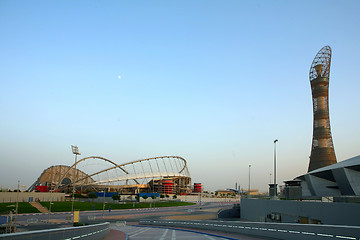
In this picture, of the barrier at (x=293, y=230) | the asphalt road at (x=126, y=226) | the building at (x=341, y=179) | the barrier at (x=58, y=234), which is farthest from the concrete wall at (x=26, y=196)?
the barrier at (x=58, y=234)

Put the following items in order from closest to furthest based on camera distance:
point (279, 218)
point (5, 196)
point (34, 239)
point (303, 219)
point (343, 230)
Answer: point (34, 239) → point (343, 230) → point (303, 219) → point (279, 218) → point (5, 196)

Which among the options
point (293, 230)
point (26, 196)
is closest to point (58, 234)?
point (293, 230)

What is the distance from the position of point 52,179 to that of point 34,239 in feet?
536

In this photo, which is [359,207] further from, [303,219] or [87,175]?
[87,175]

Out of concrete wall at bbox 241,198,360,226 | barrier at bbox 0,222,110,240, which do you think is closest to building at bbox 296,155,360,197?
concrete wall at bbox 241,198,360,226

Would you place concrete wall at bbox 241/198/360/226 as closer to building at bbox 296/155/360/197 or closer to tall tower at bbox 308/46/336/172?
building at bbox 296/155/360/197

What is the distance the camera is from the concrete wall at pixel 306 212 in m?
21.7

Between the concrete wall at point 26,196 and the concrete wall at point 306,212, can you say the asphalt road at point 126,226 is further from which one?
the concrete wall at point 26,196

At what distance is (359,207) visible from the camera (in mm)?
20859

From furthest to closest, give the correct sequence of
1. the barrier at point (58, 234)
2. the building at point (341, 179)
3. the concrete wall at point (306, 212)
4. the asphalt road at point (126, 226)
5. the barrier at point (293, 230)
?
the building at point (341, 179)
the asphalt road at point (126, 226)
the concrete wall at point (306, 212)
the barrier at point (293, 230)
the barrier at point (58, 234)

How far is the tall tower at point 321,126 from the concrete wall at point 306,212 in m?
31.9

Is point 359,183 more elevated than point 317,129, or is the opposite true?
point 317,129

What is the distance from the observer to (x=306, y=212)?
90.4ft

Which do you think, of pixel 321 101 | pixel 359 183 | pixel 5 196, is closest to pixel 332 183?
pixel 359 183
